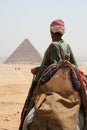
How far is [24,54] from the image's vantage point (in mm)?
71625

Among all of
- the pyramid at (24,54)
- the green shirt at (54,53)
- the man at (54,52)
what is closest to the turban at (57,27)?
the man at (54,52)

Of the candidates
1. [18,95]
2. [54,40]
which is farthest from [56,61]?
[18,95]

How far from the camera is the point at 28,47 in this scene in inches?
2746

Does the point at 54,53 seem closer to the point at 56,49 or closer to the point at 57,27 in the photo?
the point at 56,49

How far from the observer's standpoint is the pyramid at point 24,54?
6925 cm

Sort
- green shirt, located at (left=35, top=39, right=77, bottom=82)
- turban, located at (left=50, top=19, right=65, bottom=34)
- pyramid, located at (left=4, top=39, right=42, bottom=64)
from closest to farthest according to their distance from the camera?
1. green shirt, located at (left=35, top=39, right=77, bottom=82)
2. turban, located at (left=50, top=19, right=65, bottom=34)
3. pyramid, located at (left=4, top=39, right=42, bottom=64)

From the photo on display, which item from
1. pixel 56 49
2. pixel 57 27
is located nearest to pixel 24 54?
pixel 57 27

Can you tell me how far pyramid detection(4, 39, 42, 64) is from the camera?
69.2m

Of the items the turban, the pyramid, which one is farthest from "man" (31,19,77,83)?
the pyramid

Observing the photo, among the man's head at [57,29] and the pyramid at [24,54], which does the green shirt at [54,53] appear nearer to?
the man's head at [57,29]

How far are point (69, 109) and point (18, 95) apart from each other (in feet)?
47.8

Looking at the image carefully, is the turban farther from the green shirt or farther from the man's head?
the green shirt

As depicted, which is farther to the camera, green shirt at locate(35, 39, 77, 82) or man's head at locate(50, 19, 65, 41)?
man's head at locate(50, 19, 65, 41)

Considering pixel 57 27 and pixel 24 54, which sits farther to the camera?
pixel 24 54
